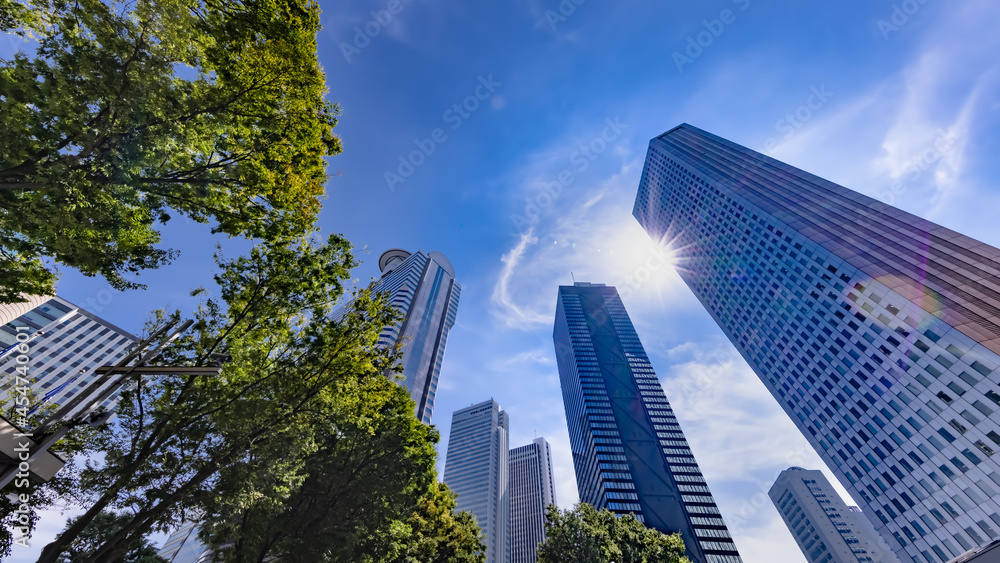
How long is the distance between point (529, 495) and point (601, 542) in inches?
6119

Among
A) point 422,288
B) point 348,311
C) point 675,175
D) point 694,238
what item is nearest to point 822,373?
point 694,238

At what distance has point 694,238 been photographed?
307 ft

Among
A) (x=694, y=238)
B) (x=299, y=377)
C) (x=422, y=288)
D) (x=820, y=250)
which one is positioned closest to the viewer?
(x=299, y=377)

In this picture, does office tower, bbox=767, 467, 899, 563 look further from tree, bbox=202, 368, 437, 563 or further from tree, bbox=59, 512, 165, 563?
tree, bbox=59, 512, 165, 563

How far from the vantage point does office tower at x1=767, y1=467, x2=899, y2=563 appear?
389 ft

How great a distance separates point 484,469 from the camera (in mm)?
141500

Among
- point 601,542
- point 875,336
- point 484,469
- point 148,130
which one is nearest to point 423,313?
point 484,469

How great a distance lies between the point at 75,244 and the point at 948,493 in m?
77.7

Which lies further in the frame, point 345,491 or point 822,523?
point 822,523

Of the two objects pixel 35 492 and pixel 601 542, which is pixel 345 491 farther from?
pixel 601 542

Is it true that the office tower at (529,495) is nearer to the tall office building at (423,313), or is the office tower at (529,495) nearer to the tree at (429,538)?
the tall office building at (423,313)

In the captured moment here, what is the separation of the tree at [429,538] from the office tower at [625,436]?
75931mm

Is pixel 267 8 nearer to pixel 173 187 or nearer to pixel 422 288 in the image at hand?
pixel 173 187

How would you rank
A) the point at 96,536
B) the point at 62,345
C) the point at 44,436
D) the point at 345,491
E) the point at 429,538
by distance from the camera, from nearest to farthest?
the point at 44,436
the point at 96,536
the point at 345,491
the point at 429,538
the point at 62,345
